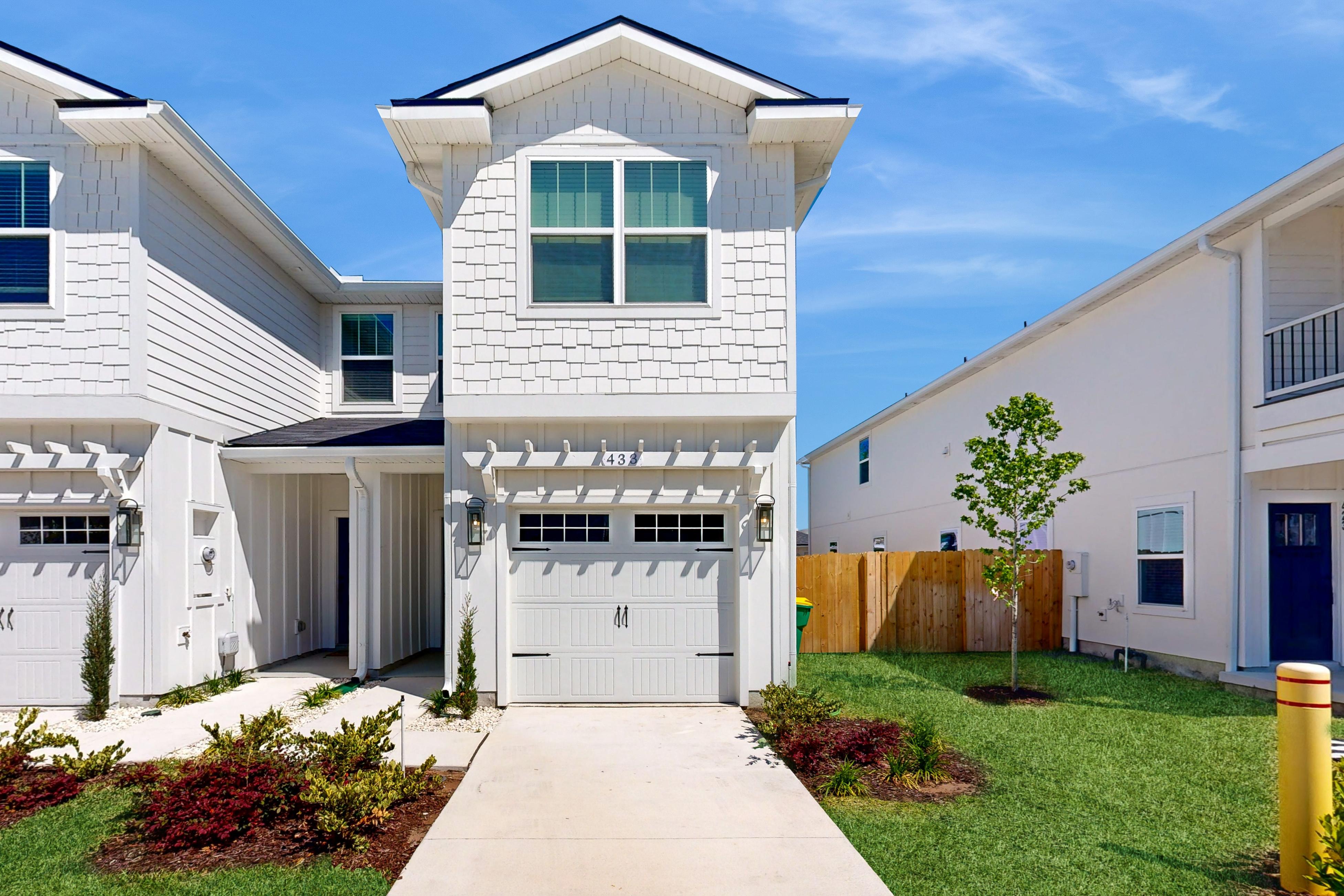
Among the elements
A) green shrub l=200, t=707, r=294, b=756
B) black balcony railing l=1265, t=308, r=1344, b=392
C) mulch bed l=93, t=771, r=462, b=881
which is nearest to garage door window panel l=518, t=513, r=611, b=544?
green shrub l=200, t=707, r=294, b=756

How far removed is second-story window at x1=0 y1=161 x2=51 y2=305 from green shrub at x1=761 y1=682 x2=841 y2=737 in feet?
28.4

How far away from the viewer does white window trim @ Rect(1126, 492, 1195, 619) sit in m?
11.2

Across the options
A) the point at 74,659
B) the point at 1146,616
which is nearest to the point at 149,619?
the point at 74,659

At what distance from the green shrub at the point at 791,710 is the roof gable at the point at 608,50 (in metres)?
6.04

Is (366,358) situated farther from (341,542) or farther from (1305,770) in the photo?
(1305,770)

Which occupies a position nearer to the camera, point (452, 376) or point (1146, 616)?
point (452, 376)

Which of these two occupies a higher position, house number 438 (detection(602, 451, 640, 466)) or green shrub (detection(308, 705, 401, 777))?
house number 438 (detection(602, 451, 640, 466))

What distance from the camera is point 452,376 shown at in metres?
9.09

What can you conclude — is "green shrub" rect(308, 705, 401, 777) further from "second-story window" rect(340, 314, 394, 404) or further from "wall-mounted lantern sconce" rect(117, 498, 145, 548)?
"second-story window" rect(340, 314, 394, 404)

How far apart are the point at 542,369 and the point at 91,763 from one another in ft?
16.8

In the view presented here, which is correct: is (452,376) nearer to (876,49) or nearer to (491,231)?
(491,231)

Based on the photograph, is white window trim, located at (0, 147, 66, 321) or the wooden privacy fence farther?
the wooden privacy fence

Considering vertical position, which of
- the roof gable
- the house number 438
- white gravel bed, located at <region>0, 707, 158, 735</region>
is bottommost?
white gravel bed, located at <region>0, 707, 158, 735</region>

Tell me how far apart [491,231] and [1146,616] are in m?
10.1
